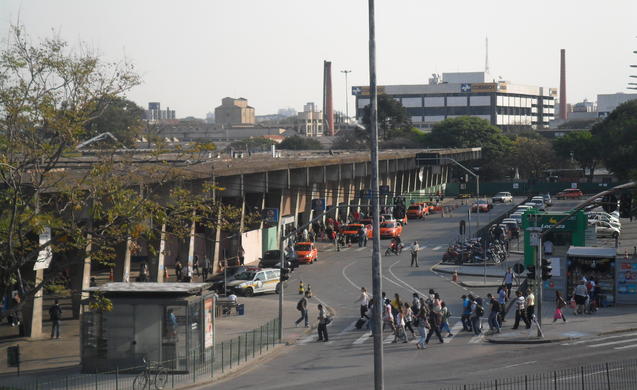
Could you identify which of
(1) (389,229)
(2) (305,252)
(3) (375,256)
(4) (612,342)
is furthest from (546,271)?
(1) (389,229)

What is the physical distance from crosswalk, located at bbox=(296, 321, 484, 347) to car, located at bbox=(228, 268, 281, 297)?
10.2 metres

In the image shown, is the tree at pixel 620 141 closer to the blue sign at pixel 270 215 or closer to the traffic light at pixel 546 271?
the blue sign at pixel 270 215

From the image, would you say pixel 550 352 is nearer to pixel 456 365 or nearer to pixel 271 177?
pixel 456 365

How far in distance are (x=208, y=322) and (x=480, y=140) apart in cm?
10876

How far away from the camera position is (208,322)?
29016 mm

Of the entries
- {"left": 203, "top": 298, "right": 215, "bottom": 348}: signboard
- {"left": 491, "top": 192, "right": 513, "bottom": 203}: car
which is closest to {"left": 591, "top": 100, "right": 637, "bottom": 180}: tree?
{"left": 491, "top": 192, "right": 513, "bottom": 203}: car

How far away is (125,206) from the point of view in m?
23.6

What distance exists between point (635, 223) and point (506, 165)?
5048cm

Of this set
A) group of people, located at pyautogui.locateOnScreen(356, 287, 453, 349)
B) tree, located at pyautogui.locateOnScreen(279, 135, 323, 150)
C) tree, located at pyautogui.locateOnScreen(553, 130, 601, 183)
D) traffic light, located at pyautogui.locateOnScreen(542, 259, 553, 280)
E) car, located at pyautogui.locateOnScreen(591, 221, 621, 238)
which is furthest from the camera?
tree, located at pyautogui.locateOnScreen(279, 135, 323, 150)

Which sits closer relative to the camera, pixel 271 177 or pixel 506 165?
pixel 271 177

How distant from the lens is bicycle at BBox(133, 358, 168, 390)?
25.5 meters

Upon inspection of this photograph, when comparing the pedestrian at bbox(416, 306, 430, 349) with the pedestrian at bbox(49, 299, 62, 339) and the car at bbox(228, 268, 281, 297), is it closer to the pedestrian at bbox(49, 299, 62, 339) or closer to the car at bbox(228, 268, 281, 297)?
the pedestrian at bbox(49, 299, 62, 339)

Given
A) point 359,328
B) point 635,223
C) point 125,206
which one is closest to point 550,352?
point 359,328

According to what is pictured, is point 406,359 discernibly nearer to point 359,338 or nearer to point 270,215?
point 359,338
